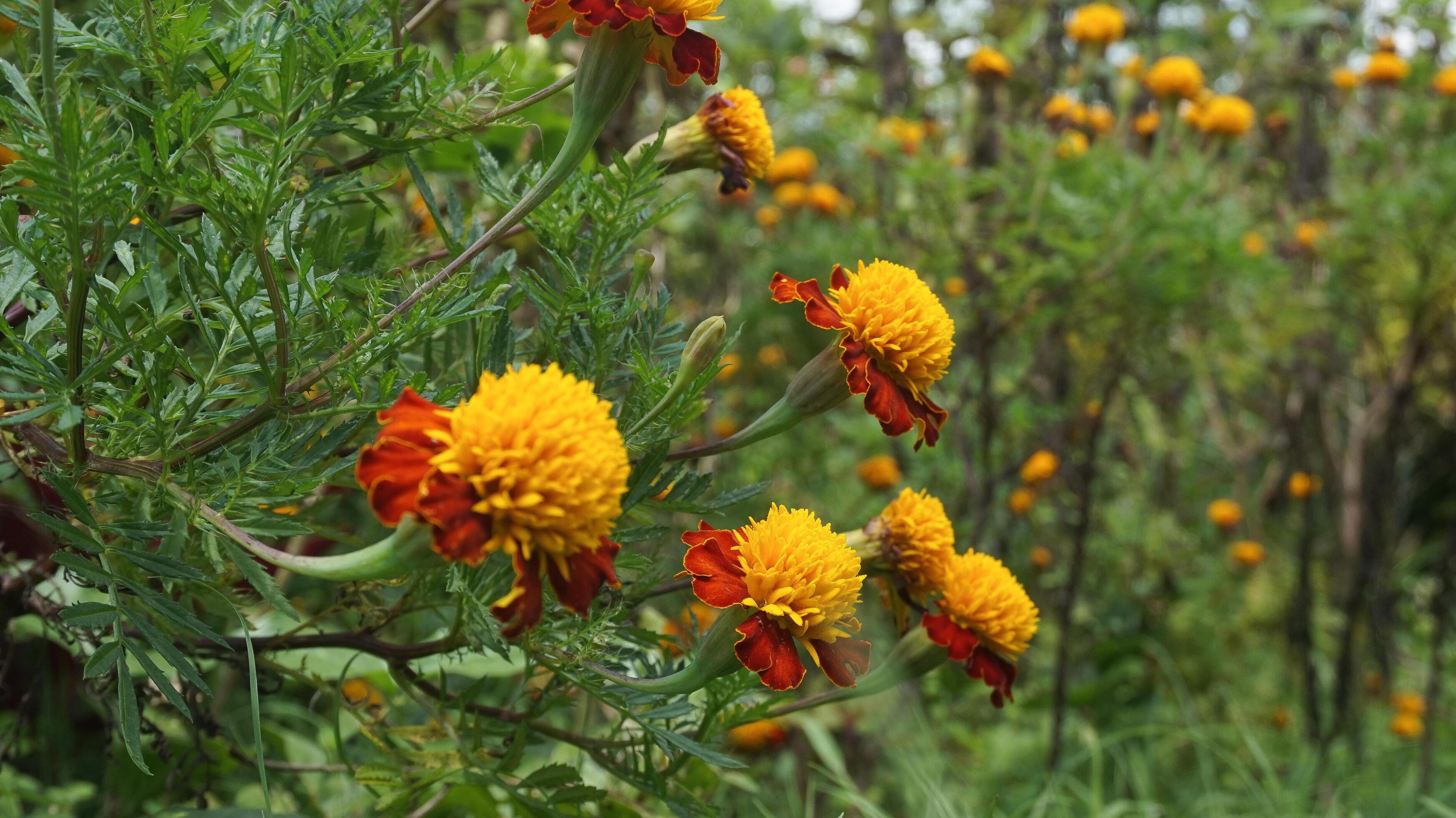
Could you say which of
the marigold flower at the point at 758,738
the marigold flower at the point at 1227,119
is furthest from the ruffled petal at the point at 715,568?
the marigold flower at the point at 1227,119

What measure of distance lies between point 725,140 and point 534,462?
0.43m

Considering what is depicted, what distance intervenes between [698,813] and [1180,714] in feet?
7.97

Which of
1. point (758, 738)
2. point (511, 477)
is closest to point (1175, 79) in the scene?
point (758, 738)

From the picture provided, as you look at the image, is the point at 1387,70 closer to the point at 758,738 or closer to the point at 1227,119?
the point at 1227,119

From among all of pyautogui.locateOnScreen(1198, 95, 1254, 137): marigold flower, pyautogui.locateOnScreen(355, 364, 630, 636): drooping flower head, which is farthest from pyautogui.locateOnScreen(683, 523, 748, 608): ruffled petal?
pyautogui.locateOnScreen(1198, 95, 1254, 137): marigold flower

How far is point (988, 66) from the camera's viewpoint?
7.38ft

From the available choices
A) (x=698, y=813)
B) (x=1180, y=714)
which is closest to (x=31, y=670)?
(x=698, y=813)

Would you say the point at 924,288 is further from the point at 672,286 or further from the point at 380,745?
the point at 672,286

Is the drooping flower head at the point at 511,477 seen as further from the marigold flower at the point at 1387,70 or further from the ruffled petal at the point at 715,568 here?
the marigold flower at the point at 1387,70

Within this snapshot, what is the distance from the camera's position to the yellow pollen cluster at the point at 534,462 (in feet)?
1.60

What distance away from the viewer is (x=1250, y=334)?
2.94 meters

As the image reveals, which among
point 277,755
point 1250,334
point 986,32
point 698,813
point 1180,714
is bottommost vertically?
point 1180,714

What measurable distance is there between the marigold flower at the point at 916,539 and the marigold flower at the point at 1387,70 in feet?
8.43

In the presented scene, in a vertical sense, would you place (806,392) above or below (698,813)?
above
